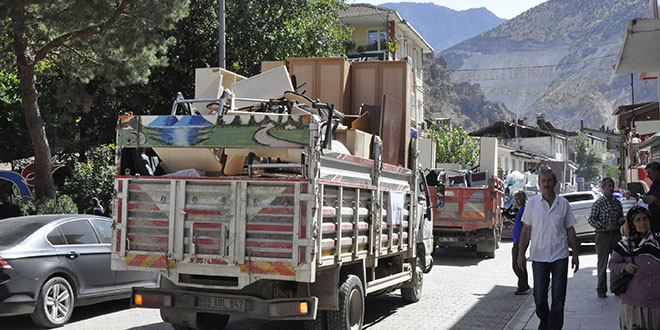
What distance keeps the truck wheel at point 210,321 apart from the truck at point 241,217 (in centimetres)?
8

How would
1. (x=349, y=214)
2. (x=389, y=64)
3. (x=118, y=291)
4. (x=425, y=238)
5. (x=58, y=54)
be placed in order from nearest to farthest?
(x=349, y=214) < (x=118, y=291) < (x=389, y=64) < (x=425, y=238) < (x=58, y=54)

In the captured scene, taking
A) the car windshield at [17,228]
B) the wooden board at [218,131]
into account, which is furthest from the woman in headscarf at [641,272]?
the car windshield at [17,228]

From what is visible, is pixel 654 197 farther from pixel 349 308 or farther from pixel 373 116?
pixel 349 308

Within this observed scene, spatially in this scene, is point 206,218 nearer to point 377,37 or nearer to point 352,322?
point 352,322

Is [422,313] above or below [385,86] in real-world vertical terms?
below

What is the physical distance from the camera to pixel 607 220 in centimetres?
1016

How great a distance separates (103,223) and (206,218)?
391 cm

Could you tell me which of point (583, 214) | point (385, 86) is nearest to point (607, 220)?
point (385, 86)

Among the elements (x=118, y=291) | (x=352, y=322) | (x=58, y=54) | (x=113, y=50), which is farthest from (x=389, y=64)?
(x=58, y=54)

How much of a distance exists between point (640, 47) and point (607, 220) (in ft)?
8.47

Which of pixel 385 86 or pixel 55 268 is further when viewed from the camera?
pixel 385 86

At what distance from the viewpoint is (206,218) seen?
6.39 metres

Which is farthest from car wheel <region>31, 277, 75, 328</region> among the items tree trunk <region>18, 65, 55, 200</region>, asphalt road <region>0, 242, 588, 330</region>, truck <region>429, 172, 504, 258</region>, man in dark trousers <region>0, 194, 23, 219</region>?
truck <region>429, 172, 504, 258</region>

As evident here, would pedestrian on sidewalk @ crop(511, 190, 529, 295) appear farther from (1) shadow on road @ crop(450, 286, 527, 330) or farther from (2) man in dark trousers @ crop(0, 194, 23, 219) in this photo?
(2) man in dark trousers @ crop(0, 194, 23, 219)
